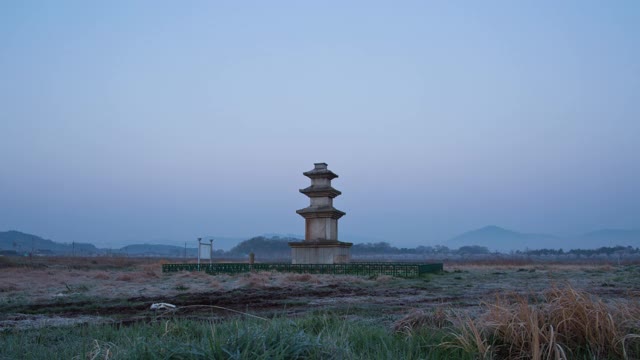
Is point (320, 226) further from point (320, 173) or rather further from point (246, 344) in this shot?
point (246, 344)

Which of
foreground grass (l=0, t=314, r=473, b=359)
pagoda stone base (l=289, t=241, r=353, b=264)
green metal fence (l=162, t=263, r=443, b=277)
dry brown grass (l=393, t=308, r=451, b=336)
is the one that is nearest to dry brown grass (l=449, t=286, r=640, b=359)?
foreground grass (l=0, t=314, r=473, b=359)

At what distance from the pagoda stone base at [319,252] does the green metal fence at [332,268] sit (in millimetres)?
2941

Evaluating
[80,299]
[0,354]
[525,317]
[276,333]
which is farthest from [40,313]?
[525,317]

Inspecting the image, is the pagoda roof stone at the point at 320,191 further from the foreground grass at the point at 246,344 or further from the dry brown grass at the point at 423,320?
the foreground grass at the point at 246,344

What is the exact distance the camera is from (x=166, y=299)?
19391 millimetres

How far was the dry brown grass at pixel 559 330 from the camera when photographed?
6.92 meters

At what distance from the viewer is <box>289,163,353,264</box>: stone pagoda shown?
1418 inches

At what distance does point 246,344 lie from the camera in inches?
231

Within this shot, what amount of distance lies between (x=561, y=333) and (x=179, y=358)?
4476 millimetres

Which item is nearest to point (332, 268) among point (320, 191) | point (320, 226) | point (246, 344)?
point (320, 226)

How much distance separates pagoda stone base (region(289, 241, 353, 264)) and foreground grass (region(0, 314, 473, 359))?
27.0 metres

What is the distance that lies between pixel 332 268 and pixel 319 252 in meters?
4.62

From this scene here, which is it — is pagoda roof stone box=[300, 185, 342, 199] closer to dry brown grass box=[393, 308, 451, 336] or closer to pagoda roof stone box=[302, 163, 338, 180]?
pagoda roof stone box=[302, 163, 338, 180]

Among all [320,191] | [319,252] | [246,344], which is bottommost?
[246,344]
